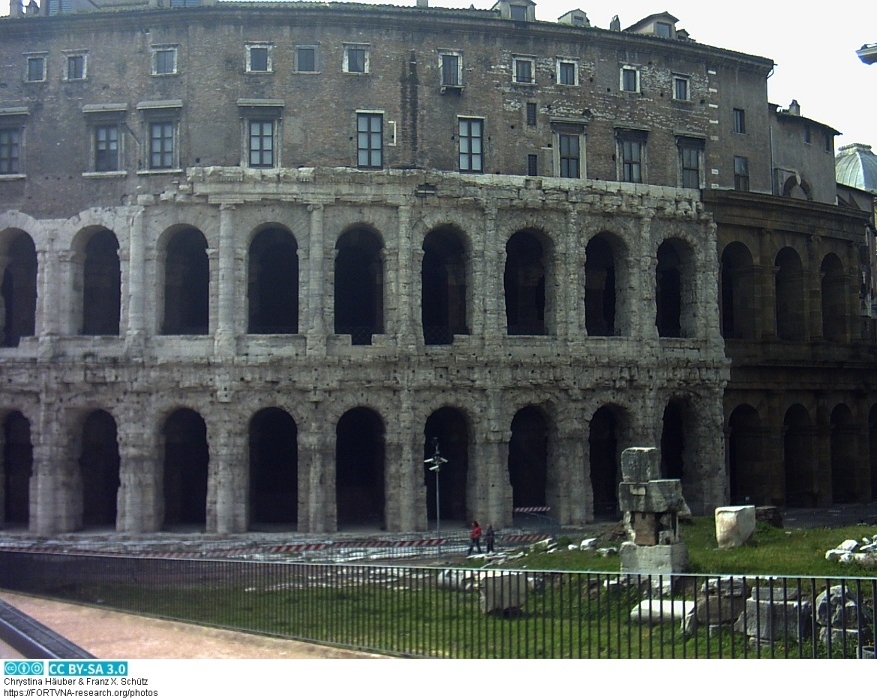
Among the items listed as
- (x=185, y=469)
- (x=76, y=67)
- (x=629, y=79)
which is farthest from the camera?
(x=629, y=79)

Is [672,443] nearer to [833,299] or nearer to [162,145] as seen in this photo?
[833,299]

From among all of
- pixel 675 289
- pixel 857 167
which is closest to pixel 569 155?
pixel 675 289

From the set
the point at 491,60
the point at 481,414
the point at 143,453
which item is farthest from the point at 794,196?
the point at 143,453

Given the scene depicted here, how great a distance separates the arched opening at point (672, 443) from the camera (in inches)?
1399

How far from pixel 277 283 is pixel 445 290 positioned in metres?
5.72

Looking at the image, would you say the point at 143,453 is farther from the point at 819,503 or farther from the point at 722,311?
the point at 819,503

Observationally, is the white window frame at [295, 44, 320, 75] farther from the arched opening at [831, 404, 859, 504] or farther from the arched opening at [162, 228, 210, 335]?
the arched opening at [831, 404, 859, 504]

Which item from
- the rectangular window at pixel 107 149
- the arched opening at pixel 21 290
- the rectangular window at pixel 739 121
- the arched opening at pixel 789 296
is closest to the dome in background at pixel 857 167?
the arched opening at pixel 789 296

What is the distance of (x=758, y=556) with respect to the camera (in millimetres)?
19359

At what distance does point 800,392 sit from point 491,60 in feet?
54.5

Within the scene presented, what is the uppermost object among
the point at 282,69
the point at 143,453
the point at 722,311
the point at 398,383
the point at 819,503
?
the point at 282,69

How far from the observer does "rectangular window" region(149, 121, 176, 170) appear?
30625mm

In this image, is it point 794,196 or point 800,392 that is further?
point 794,196

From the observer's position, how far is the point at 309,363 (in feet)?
95.6
